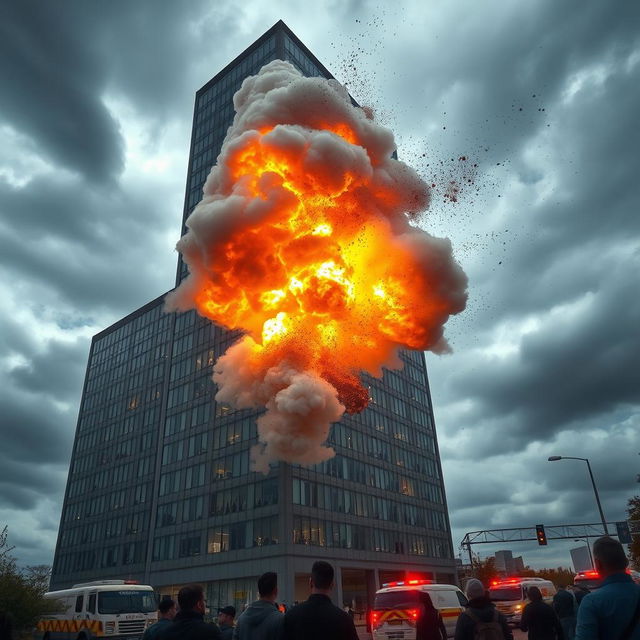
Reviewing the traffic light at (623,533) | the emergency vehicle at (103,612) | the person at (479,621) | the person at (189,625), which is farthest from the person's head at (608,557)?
the traffic light at (623,533)

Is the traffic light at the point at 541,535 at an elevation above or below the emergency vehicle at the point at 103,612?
above

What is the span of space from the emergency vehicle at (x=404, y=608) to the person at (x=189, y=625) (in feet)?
33.5

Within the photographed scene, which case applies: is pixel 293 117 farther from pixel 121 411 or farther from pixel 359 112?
pixel 121 411

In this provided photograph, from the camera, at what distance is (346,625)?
4.88 metres

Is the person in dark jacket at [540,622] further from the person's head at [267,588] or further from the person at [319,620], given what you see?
the person at [319,620]

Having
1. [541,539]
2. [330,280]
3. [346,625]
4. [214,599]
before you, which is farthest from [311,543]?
[346,625]

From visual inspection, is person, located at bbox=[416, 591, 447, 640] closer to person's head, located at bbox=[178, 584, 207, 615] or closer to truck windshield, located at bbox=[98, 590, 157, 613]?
person's head, located at bbox=[178, 584, 207, 615]

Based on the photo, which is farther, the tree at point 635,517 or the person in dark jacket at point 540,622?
the tree at point 635,517

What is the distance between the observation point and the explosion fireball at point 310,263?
44.4ft

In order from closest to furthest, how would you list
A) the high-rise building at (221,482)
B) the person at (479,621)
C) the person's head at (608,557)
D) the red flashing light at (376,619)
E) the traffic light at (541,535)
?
the person's head at (608,557) < the person at (479,621) < the red flashing light at (376,619) < the traffic light at (541,535) < the high-rise building at (221,482)

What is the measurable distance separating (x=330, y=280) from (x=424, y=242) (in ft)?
8.63

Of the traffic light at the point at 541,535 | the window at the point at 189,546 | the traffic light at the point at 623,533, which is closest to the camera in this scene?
the traffic light at the point at 623,533

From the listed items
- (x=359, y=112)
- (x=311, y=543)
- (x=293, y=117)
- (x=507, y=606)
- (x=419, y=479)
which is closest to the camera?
(x=293, y=117)

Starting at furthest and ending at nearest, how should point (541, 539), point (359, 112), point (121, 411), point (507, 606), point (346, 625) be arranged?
point (121, 411)
point (541, 539)
point (507, 606)
point (359, 112)
point (346, 625)
